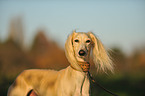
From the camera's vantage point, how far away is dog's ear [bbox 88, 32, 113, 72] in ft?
17.3

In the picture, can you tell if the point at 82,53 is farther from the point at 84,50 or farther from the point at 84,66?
the point at 84,66

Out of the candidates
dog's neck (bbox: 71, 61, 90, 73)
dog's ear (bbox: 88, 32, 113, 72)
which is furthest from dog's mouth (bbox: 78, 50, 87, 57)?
dog's ear (bbox: 88, 32, 113, 72)

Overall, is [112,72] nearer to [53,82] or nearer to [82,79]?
[82,79]

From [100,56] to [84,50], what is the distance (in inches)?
30.9

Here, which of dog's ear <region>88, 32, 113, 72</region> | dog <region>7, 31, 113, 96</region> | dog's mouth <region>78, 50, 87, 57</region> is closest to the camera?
dog's mouth <region>78, 50, 87, 57</region>

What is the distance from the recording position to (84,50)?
4699 mm

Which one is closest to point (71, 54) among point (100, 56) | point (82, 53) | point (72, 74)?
point (82, 53)

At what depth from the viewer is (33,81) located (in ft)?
18.7

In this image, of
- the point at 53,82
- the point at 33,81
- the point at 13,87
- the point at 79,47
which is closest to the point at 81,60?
the point at 79,47

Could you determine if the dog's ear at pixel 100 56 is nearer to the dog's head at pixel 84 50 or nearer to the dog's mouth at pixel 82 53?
the dog's head at pixel 84 50

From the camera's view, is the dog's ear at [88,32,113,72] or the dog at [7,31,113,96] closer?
the dog at [7,31,113,96]

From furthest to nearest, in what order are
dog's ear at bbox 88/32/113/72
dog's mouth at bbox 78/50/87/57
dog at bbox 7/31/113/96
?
dog's ear at bbox 88/32/113/72
dog at bbox 7/31/113/96
dog's mouth at bbox 78/50/87/57

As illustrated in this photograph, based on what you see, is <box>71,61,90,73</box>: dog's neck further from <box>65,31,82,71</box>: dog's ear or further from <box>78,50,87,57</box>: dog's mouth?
<box>78,50,87,57</box>: dog's mouth

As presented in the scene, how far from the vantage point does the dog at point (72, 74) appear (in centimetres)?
479
